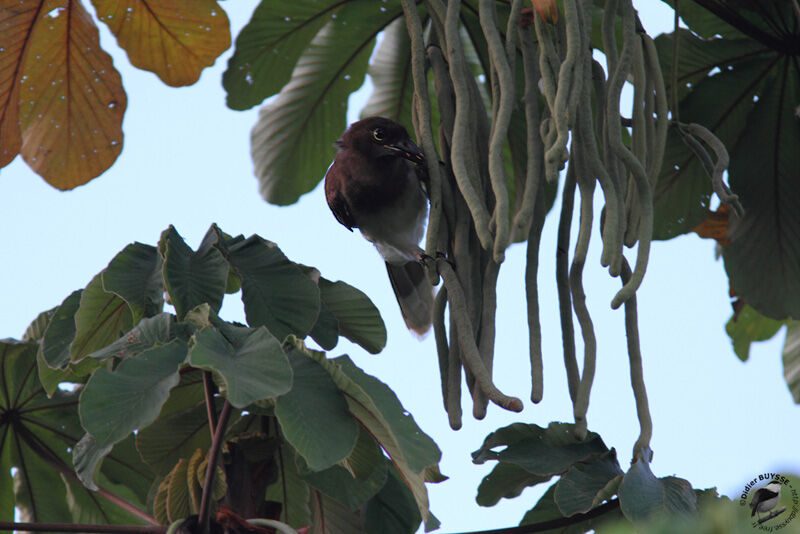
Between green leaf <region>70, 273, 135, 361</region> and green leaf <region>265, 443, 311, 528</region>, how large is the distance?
31cm

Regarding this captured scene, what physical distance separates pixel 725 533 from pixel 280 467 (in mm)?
1131

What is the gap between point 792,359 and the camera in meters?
2.57

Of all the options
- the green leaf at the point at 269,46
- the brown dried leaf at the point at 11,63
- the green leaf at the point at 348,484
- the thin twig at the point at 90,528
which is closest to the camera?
the thin twig at the point at 90,528

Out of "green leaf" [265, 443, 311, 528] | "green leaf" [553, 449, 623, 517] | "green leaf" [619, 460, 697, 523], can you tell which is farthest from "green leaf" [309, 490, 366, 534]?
"green leaf" [619, 460, 697, 523]

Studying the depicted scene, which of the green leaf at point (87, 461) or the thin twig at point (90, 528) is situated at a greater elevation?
the green leaf at point (87, 461)

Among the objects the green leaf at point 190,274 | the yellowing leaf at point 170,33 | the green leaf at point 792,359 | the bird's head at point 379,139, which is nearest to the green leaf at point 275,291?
the green leaf at point 190,274

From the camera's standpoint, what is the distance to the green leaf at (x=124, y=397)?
39.4 inches

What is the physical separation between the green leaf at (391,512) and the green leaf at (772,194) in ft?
3.43

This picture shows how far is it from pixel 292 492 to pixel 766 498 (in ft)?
2.72

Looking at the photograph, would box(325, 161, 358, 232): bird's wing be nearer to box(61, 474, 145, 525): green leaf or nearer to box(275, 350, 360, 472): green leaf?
box(61, 474, 145, 525): green leaf

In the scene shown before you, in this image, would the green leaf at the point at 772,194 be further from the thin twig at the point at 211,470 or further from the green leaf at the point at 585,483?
the thin twig at the point at 211,470

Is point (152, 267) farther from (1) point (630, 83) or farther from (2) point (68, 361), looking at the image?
(1) point (630, 83)

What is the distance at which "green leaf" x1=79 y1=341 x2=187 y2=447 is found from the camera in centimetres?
100

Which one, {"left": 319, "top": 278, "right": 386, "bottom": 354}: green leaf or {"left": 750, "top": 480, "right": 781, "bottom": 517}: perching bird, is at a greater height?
{"left": 319, "top": 278, "right": 386, "bottom": 354}: green leaf
